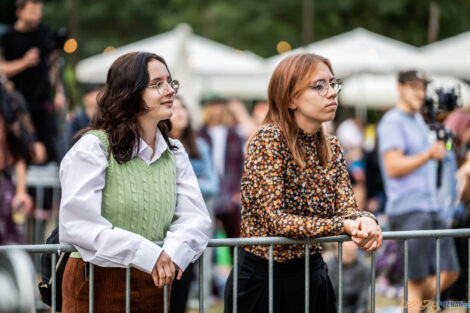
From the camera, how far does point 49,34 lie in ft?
28.8

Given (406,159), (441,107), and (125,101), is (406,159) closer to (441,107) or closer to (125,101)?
(441,107)

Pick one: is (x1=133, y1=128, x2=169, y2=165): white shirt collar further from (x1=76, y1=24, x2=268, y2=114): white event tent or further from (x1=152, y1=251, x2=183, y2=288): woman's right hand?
(x1=76, y1=24, x2=268, y2=114): white event tent

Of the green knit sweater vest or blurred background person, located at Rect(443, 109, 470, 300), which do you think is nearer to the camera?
the green knit sweater vest

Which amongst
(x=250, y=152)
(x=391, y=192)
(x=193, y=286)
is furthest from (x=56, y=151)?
(x=250, y=152)

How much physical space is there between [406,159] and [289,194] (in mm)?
2793

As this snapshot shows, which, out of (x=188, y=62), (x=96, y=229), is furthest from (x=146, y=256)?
(x=188, y=62)

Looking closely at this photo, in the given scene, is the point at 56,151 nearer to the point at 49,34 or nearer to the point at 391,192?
the point at 49,34

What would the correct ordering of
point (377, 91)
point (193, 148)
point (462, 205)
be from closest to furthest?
point (462, 205) → point (193, 148) → point (377, 91)

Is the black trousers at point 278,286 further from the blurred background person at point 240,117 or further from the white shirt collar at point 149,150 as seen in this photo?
the blurred background person at point 240,117

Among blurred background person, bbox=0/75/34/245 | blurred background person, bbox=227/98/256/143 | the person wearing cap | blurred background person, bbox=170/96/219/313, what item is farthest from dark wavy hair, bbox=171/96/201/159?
blurred background person, bbox=227/98/256/143

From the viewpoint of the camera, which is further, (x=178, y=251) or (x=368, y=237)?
(x=368, y=237)

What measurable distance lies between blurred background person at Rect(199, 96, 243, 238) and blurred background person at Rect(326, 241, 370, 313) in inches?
74.3

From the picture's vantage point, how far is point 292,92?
13.2 ft

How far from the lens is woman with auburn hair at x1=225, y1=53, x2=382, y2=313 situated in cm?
379
